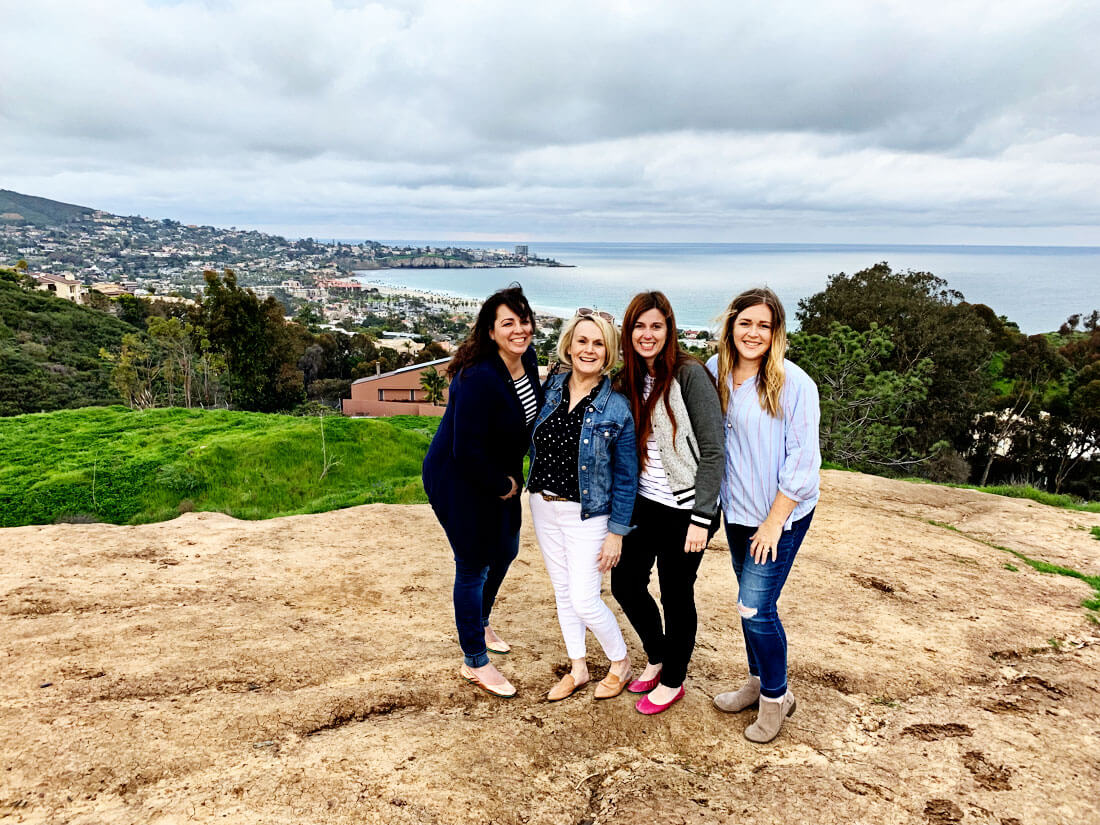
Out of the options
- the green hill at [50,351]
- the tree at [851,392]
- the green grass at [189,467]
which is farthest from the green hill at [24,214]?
the tree at [851,392]

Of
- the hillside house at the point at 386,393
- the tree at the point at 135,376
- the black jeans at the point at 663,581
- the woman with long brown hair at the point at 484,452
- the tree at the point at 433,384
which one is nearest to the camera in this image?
the black jeans at the point at 663,581

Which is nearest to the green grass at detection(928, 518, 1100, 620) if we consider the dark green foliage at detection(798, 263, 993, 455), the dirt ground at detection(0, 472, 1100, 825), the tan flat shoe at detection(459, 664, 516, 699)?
the dirt ground at detection(0, 472, 1100, 825)

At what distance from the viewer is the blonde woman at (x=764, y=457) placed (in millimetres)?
2695

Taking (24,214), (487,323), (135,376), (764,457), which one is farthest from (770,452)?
(24,214)

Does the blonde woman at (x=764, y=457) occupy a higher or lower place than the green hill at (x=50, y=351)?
higher

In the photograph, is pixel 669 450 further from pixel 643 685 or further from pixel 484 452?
pixel 643 685

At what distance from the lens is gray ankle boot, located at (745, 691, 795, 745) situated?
3.04 metres

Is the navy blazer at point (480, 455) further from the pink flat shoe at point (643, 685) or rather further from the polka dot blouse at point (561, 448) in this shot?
the pink flat shoe at point (643, 685)

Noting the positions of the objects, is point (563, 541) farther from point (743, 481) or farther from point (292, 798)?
point (292, 798)

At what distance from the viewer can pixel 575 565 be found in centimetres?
304

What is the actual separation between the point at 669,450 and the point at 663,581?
0.67 meters

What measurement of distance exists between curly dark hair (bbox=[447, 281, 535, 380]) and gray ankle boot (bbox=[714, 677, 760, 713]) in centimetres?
217

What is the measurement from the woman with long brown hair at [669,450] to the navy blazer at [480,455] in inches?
23.0

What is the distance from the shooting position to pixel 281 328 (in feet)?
119
